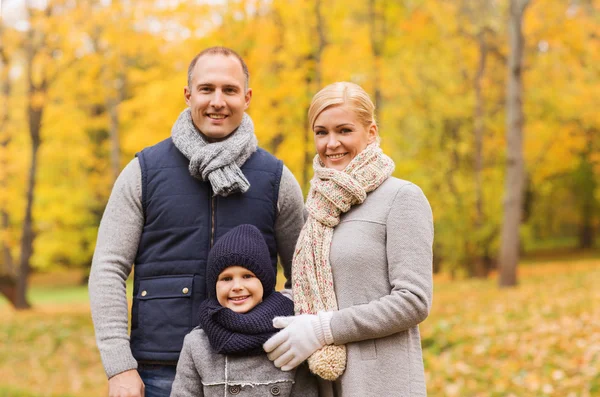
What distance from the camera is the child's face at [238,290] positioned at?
2621 mm

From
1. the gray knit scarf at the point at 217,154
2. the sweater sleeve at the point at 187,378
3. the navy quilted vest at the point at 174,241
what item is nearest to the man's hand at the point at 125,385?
the navy quilted vest at the point at 174,241

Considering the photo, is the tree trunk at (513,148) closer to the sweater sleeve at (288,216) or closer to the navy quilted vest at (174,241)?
the sweater sleeve at (288,216)

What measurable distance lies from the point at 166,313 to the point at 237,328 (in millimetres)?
447

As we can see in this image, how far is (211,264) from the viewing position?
8.75ft

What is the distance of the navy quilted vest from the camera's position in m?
2.83

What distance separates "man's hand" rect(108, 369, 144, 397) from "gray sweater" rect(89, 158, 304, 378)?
3cm

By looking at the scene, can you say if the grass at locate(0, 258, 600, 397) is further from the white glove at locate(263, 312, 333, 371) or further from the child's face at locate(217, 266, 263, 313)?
the child's face at locate(217, 266, 263, 313)

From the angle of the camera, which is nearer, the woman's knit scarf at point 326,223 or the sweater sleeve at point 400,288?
the sweater sleeve at point 400,288

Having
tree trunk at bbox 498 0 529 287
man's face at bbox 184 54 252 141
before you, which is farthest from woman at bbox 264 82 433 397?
tree trunk at bbox 498 0 529 287

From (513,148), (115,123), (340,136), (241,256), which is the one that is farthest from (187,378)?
(115,123)

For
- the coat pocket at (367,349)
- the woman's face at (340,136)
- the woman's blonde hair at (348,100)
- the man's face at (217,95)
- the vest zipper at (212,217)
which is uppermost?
the man's face at (217,95)

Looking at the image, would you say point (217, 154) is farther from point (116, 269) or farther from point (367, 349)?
point (367, 349)

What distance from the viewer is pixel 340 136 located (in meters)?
2.64

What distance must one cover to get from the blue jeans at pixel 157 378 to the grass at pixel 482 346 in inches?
164
